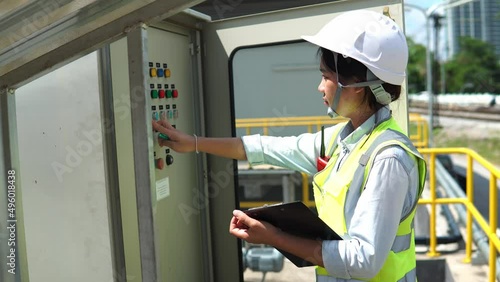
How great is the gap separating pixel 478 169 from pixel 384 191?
12162 mm

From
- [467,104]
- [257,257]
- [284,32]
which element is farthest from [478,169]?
[467,104]

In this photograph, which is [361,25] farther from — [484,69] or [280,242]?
[484,69]

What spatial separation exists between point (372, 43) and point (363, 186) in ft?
1.36

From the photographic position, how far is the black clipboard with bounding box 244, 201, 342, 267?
1443 millimetres

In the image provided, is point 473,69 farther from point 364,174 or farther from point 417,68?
point 364,174

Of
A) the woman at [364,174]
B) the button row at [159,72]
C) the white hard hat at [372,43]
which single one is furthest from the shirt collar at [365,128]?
the button row at [159,72]

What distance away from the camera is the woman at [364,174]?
138cm

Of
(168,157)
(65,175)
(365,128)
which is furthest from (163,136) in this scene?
(365,128)

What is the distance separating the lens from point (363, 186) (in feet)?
4.78

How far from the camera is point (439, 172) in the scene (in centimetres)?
724

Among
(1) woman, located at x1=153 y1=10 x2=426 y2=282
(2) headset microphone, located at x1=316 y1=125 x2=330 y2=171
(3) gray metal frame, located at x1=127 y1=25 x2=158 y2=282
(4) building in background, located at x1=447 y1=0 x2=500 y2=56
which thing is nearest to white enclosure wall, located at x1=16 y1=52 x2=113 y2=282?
(3) gray metal frame, located at x1=127 y1=25 x2=158 y2=282

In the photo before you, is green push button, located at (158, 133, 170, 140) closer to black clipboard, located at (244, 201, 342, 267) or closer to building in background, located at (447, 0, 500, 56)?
black clipboard, located at (244, 201, 342, 267)

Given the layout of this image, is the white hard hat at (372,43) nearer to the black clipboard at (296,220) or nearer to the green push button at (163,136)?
the black clipboard at (296,220)

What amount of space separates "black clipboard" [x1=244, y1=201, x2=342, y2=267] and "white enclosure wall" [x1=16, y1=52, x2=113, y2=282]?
78 centimetres
